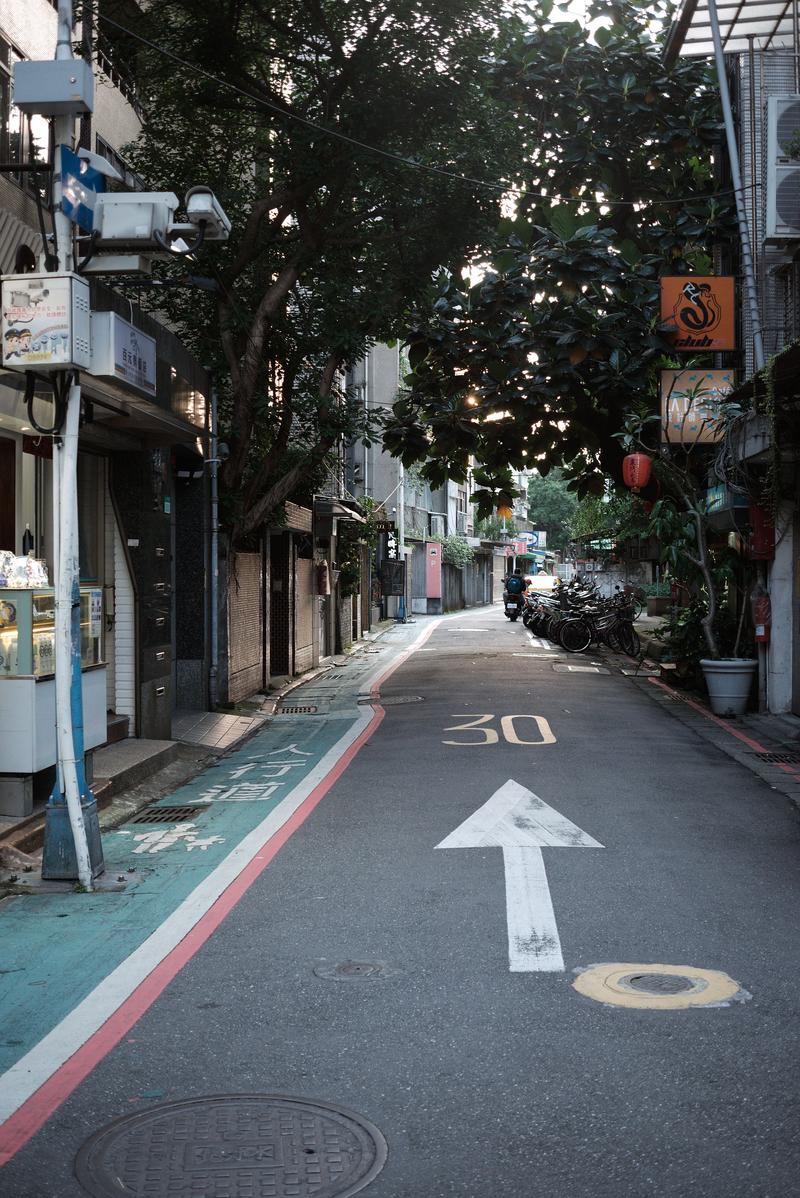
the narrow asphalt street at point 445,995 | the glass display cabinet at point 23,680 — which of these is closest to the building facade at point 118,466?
the glass display cabinet at point 23,680

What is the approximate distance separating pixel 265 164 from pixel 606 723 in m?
9.31

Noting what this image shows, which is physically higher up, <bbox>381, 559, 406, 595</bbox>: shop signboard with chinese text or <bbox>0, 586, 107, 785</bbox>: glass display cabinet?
<bbox>381, 559, 406, 595</bbox>: shop signboard with chinese text

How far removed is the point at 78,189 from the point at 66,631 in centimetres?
257

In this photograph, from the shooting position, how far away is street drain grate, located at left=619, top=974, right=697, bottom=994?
200 inches

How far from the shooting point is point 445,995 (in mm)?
5027

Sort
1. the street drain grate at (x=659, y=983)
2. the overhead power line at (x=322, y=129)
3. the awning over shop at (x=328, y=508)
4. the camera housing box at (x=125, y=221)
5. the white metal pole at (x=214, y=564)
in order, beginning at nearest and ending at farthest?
the street drain grate at (x=659, y=983), the camera housing box at (x=125, y=221), the overhead power line at (x=322, y=129), the white metal pole at (x=214, y=564), the awning over shop at (x=328, y=508)

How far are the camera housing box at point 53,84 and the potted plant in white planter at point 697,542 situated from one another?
35.8 feet

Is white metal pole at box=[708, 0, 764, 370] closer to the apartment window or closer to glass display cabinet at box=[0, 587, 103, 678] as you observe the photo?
the apartment window

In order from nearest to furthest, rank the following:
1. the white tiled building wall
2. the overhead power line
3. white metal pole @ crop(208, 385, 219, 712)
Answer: the white tiled building wall
the overhead power line
white metal pole @ crop(208, 385, 219, 712)

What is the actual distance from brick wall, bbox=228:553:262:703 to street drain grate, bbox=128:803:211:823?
6.92 m

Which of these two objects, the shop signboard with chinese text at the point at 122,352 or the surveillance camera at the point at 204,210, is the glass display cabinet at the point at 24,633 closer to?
the shop signboard with chinese text at the point at 122,352

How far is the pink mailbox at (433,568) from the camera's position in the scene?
51875 millimetres

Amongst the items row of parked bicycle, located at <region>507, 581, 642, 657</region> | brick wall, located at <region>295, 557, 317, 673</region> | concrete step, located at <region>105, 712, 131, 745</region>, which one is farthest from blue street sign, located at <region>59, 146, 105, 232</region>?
row of parked bicycle, located at <region>507, 581, 642, 657</region>

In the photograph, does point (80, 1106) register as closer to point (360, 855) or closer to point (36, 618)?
point (360, 855)
